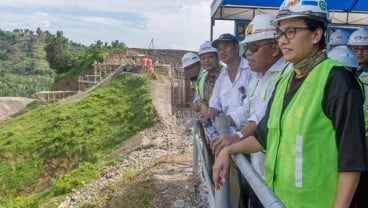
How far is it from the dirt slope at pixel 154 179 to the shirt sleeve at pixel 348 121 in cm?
357

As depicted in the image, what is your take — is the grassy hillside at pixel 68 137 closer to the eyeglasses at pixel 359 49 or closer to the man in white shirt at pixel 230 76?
the man in white shirt at pixel 230 76

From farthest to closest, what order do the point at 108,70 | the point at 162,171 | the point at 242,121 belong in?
the point at 108,70 → the point at 162,171 → the point at 242,121

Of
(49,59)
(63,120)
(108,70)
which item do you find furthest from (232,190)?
(49,59)

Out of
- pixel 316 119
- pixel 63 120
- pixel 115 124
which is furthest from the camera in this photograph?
pixel 63 120

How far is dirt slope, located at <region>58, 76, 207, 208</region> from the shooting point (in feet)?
18.3

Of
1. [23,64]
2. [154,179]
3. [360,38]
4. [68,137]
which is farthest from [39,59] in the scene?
[360,38]

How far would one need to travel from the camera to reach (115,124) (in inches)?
737

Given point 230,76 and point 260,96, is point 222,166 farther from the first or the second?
point 230,76

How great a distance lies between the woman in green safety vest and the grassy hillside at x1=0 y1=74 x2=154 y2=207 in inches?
493

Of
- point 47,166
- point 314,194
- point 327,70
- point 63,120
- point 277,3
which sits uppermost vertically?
point 277,3

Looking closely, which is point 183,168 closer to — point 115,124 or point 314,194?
point 314,194

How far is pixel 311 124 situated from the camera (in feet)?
5.49

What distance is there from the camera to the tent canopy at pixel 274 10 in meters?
7.30

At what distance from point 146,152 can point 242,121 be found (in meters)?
8.30
